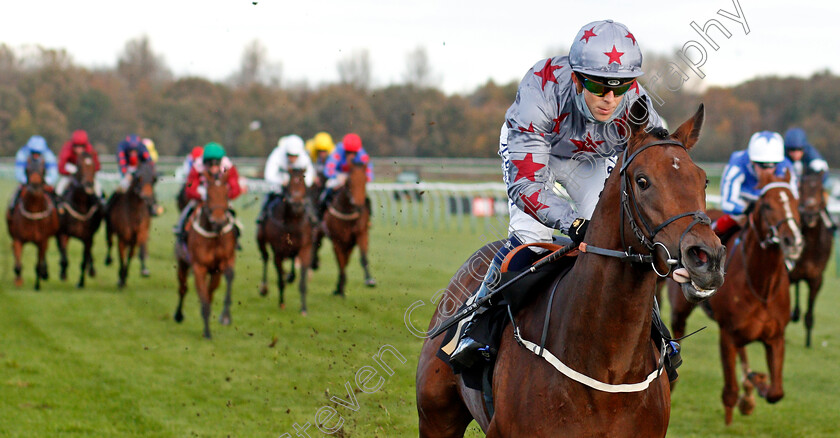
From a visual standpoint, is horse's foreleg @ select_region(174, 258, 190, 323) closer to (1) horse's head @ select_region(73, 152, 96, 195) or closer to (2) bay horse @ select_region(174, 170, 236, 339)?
(2) bay horse @ select_region(174, 170, 236, 339)

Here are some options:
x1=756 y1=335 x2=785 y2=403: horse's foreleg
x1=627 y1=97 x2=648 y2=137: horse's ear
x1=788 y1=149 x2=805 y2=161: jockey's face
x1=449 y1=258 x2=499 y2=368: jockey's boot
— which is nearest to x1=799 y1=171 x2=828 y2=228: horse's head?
x1=788 y1=149 x2=805 y2=161: jockey's face

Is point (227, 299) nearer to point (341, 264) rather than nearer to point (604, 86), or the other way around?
point (341, 264)

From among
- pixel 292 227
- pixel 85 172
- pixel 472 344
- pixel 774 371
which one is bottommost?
pixel 774 371

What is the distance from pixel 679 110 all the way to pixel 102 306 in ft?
50.0

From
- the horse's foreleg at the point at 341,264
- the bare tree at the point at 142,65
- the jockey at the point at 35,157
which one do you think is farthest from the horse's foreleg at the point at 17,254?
the bare tree at the point at 142,65

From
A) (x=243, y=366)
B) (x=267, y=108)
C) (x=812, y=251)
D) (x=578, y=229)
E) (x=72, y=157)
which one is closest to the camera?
(x=578, y=229)

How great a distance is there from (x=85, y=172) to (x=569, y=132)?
10637mm

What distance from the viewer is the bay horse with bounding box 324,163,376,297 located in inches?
436

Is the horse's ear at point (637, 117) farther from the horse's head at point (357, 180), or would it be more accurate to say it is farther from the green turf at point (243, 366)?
the horse's head at point (357, 180)

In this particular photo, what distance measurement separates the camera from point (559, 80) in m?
3.04

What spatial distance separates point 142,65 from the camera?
74.9ft

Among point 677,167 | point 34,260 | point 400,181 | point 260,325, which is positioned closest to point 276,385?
point 260,325

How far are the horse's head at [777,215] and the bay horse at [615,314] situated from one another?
3489 millimetres

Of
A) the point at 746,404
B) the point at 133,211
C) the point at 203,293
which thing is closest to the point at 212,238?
the point at 203,293
